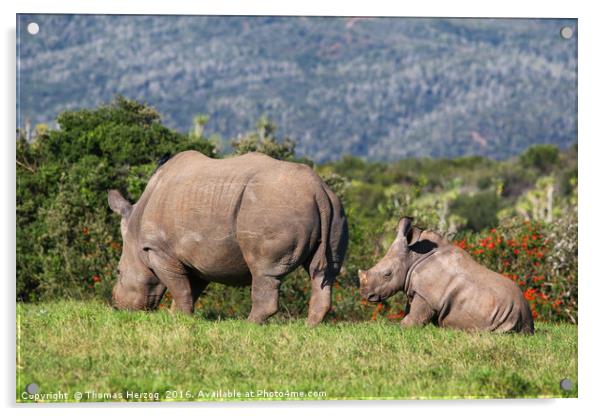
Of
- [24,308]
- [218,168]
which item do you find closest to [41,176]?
[24,308]

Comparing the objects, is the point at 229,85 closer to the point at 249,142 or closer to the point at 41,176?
the point at 249,142

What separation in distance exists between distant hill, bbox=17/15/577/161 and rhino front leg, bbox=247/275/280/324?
10.3 feet

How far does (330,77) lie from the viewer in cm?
3528

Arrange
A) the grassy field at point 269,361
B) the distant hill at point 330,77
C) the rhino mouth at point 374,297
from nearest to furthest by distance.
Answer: the grassy field at point 269,361 < the rhino mouth at point 374,297 < the distant hill at point 330,77

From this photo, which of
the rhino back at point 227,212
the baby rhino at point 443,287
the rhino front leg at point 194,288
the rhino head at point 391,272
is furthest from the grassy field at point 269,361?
the rhino back at point 227,212

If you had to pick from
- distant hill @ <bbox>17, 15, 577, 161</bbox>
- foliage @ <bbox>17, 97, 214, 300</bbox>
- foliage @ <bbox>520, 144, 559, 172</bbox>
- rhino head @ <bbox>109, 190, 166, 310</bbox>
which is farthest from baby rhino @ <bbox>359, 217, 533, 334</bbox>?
foliage @ <bbox>520, 144, 559, 172</bbox>

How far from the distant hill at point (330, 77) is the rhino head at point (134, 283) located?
A: 88.0 inches

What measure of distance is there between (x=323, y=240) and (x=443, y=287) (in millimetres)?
1553

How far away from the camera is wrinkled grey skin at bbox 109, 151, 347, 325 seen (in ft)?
43.5

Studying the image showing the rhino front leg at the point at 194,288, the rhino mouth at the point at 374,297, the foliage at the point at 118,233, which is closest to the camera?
the rhino mouth at the point at 374,297

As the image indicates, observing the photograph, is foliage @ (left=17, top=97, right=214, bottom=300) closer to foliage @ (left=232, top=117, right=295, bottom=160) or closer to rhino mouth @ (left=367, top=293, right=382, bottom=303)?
foliage @ (left=232, top=117, right=295, bottom=160)

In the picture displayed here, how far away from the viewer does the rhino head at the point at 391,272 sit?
13.8 m

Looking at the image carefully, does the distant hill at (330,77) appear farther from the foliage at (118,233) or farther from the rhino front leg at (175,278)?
the rhino front leg at (175,278)

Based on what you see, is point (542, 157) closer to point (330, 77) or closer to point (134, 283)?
point (330, 77)
